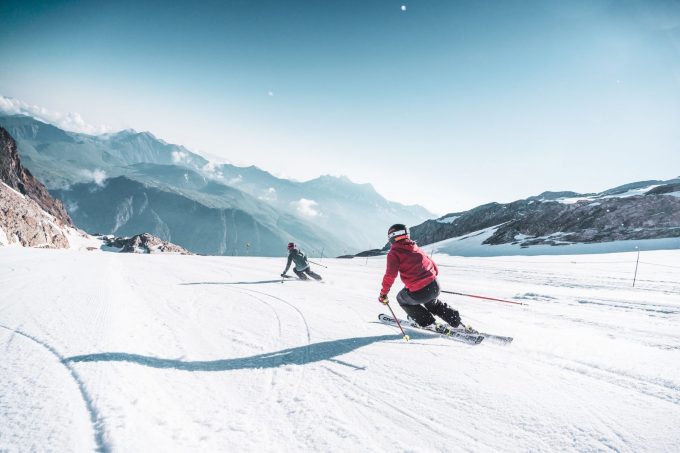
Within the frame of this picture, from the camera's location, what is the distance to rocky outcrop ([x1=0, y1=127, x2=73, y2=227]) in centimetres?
9888

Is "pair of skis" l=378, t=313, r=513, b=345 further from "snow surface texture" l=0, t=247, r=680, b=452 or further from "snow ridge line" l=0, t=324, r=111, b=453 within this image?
"snow ridge line" l=0, t=324, r=111, b=453

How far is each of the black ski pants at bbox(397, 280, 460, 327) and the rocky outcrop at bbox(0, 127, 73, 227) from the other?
4946 inches

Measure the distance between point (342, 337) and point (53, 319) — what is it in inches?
179

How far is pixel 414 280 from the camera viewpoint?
523cm

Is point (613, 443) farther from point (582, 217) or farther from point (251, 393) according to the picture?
point (582, 217)

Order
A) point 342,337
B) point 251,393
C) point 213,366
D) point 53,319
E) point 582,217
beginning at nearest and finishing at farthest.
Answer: point 251,393
point 213,366
point 53,319
point 342,337
point 582,217

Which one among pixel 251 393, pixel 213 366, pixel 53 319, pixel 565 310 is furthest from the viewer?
pixel 565 310

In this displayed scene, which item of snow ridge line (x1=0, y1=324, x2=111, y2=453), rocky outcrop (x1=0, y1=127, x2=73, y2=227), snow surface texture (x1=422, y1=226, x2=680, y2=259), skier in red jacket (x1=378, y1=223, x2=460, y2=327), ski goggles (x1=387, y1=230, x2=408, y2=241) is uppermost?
rocky outcrop (x1=0, y1=127, x2=73, y2=227)

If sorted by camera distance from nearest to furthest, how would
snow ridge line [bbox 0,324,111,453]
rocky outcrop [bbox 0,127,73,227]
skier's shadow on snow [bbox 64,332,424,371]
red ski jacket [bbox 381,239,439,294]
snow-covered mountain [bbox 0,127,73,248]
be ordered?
1. snow ridge line [bbox 0,324,111,453]
2. skier's shadow on snow [bbox 64,332,424,371]
3. red ski jacket [bbox 381,239,439,294]
4. snow-covered mountain [bbox 0,127,73,248]
5. rocky outcrop [bbox 0,127,73,227]

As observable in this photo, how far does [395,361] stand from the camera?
416 centimetres

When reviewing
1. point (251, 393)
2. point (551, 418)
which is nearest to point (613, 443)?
point (551, 418)

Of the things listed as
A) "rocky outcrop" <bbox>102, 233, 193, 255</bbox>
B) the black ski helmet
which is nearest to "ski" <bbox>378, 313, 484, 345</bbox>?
the black ski helmet

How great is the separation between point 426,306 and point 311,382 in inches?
114

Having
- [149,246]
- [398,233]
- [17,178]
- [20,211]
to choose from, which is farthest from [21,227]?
[17,178]
